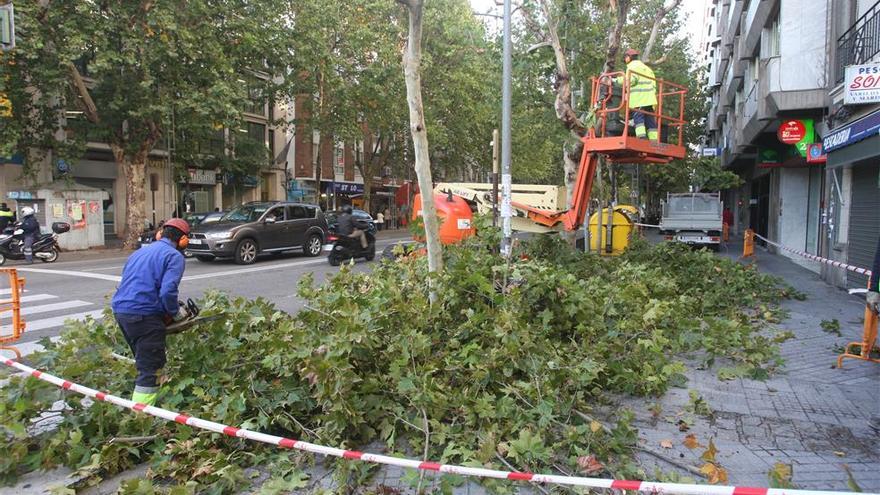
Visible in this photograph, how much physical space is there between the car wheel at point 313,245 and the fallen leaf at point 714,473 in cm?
1549

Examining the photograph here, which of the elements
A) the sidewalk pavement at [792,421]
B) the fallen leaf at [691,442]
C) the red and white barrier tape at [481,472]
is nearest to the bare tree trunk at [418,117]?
the sidewalk pavement at [792,421]

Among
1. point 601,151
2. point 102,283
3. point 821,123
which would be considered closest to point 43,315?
point 102,283

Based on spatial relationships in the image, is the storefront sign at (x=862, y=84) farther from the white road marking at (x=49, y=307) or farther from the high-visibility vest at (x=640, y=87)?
the white road marking at (x=49, y=307)

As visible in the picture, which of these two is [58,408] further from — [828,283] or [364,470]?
[828,283]

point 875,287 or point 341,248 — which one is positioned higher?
point 875,287

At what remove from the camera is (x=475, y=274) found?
17.9ft

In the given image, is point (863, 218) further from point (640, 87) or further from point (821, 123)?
point (640, 87)

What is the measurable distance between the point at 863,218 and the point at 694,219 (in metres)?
11.1

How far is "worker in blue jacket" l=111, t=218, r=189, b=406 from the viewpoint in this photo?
4.38 m

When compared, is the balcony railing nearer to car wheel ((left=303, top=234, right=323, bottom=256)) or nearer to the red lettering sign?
the red lettering sign

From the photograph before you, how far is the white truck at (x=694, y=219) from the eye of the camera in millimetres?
21438

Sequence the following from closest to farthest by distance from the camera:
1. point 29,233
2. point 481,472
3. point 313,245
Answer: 1. point 481,472
2. point 29,233
3. point 313,245

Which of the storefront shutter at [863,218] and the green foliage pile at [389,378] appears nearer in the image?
the green foliage pile at [389,378]

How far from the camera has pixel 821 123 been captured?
43.1 ft
